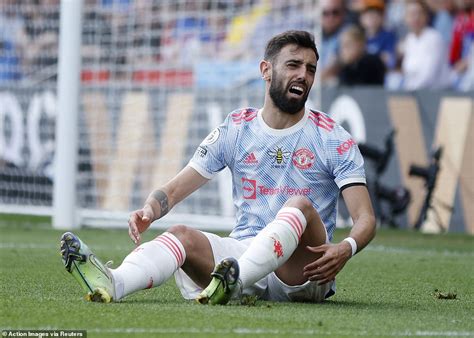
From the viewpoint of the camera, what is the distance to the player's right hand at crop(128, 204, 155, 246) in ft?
17.2

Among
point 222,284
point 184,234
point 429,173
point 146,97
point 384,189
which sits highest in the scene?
point 184,234

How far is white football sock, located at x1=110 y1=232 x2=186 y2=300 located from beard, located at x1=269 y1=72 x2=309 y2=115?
0.88 m

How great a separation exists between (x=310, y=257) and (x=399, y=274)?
8.75 feet

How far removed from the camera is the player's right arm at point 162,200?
207 inches

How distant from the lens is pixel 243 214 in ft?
18.9

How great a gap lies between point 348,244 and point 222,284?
0.61 m

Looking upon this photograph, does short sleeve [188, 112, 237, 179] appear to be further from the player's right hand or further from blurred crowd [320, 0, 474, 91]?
blurred crowd [320, 0, 474, 91]

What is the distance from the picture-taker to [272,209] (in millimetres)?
5660

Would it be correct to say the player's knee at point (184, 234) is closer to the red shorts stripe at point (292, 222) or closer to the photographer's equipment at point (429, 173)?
the red shorts stripe at point (292, 222)

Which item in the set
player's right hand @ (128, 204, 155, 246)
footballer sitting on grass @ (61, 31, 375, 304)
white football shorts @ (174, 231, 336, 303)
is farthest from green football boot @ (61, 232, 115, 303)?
white football shorts @ (174, 231, 336, 303)

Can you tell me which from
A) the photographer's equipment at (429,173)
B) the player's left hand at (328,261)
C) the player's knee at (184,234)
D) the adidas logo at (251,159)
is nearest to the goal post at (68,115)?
the photographer's equipment at (429,173)

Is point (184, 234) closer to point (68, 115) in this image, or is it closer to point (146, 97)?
point (68, 115)

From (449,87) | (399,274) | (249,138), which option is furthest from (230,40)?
(249,138)

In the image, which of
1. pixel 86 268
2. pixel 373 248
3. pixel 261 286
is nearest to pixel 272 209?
pixel 261 286
